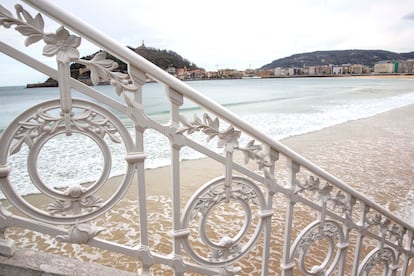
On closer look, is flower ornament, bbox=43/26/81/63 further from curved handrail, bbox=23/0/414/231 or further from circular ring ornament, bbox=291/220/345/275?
circular ring ornament, bbox=291/220/345/275

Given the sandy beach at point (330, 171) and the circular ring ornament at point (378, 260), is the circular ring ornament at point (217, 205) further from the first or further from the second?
the sandy beach at point (330, 171)

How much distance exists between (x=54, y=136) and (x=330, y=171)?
7.49 meters

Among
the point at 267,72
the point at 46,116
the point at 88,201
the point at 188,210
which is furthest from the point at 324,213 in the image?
the point at 267,72

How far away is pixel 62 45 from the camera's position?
98 centimetres

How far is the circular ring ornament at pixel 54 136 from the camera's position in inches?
38.8

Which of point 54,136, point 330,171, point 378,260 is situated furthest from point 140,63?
point 330,171

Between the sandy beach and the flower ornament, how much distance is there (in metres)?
3.16

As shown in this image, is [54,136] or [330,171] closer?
[54,136]

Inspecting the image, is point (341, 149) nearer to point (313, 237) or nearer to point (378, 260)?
point (378, 260)

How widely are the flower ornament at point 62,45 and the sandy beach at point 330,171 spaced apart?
3162mm

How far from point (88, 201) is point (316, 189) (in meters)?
1.23

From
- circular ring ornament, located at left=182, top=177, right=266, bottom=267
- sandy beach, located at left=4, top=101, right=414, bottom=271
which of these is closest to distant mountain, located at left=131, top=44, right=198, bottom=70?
circular ring ornament, located at left=182, top=177, right=266, bottom=267

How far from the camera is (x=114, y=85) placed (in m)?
1.06

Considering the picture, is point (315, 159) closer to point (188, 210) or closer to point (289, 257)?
point (289, 257)
